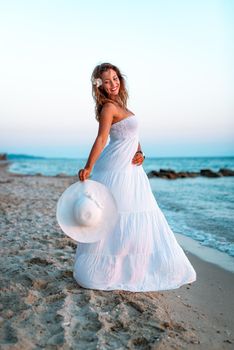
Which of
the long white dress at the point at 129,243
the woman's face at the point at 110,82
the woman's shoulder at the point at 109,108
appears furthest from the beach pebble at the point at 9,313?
the woman's face at the point at 110,82

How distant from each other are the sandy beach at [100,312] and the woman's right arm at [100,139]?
1.10 metres

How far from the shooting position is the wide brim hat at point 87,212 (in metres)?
3.31

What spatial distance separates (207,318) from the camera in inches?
126

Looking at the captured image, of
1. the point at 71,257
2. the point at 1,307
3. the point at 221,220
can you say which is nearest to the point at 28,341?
the point at 1,307

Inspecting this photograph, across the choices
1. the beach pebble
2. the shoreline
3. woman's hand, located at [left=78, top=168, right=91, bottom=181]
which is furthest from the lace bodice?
the shoreline

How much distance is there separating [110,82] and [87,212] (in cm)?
128

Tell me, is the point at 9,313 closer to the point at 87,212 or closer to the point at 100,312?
the point at 100,312

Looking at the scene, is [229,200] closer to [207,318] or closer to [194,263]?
[194,263]

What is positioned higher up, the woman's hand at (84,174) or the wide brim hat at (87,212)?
the woman's hand at (84,174)

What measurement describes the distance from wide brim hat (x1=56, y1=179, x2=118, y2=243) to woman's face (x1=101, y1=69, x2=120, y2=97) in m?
0.91

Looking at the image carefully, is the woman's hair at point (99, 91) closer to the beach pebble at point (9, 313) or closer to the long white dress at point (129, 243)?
the long white dress at point (129, 243)

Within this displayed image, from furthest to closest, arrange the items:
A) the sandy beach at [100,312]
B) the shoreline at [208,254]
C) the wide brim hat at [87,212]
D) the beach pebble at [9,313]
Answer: the shoreline at [208,254] → the wide brim hat at [87,212] → the beach pebble at [9,313] → the sandy beach at [100,312]

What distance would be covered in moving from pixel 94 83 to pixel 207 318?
2.36 m

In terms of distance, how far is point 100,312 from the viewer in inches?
119
